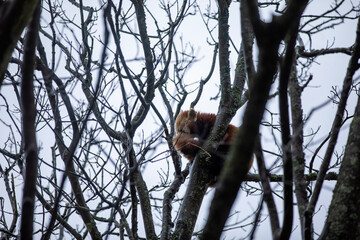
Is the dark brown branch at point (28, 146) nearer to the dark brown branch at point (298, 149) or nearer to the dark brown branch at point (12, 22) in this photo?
the dark brown branch at point (12, 22)

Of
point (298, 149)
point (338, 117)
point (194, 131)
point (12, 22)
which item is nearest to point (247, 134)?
point (12, 22)

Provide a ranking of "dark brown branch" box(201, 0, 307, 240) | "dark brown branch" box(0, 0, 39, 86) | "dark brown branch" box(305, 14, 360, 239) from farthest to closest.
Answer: "dark brown branch" box(305, 14, 360, 239)
"dark brown branch" box(0, 0, 39, 86)
"dark brown branch" box(201, 0, 307, 240)

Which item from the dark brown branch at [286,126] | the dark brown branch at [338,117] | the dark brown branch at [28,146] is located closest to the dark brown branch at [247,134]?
the dark brown branch at [286,126]

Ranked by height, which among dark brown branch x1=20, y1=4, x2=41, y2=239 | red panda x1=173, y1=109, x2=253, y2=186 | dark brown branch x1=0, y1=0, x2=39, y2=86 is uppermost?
red panda x1=173, y1=109, x2=253, y2=186

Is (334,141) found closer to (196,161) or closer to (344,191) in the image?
(344,191)

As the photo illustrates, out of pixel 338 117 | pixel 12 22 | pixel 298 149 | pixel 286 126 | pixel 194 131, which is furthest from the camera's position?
pixel 194 131

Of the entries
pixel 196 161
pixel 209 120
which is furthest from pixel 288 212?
pixel 209 120

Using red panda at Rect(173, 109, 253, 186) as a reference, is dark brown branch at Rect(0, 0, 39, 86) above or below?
below

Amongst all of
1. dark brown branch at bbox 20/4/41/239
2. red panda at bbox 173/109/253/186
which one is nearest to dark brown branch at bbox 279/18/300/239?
dark brown branch at bbox 20/4/41/239

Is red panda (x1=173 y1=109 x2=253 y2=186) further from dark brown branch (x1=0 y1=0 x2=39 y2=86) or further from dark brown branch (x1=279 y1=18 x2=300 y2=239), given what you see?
dark brown branch (x1=0 y1=0 x2=39 y2=86)

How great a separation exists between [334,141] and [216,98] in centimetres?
238

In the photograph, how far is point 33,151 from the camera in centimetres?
92

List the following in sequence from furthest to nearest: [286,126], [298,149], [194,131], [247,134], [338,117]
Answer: [194,131] → [298,149] → [338,117] → [286,126] → [247,134]

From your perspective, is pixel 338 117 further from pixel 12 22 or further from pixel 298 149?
Answer: pixel 12 22
